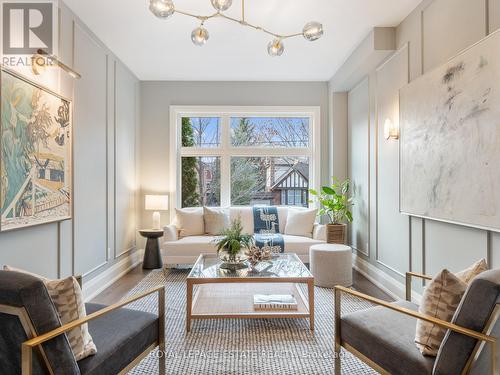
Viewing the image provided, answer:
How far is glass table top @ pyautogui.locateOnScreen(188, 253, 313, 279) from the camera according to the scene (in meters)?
2.62

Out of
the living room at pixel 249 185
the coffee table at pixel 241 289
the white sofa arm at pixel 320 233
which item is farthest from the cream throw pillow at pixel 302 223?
the coffee table at pixel 241 289

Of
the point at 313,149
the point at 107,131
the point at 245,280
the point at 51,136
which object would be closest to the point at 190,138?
the point at 107,131

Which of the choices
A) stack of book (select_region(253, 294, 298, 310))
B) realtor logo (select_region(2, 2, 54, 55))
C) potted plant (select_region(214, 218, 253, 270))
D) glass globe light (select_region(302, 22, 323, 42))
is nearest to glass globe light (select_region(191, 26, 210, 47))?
glass globe light (select_region(302, 22, 323, 42))

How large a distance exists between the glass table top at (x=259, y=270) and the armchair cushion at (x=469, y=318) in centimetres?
134

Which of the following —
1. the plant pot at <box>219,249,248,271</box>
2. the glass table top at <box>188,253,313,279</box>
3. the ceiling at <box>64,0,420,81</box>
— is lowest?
the glass table top at <box>188,253,313,279</box>

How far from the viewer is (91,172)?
11.2 feet

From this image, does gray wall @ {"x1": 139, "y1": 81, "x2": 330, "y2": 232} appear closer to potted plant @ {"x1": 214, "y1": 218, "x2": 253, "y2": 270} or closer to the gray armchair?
potted plant @ {"x1": 214, "y1": 218, "x2": 253, "y2": 270}

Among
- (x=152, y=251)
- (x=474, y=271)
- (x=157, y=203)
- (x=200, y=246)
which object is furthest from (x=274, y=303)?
(x=157, y=203)

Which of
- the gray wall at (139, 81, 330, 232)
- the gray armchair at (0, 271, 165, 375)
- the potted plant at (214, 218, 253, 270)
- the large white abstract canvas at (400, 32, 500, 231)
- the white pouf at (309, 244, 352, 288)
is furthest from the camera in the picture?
the gray wall at (139, 81, 330, 232)

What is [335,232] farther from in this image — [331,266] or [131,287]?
[131,287]

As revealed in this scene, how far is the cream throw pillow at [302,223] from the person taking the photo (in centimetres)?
454

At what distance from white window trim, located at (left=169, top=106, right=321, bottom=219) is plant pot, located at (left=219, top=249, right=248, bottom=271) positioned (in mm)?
2299

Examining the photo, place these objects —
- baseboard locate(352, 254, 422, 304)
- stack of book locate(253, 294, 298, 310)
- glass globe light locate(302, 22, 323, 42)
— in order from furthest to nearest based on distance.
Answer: baseboard locate(352, 254, 422, 304) < stack of book locate(253, 294, 298, 310) < glass globe light locate(302, 22, 323, 42)

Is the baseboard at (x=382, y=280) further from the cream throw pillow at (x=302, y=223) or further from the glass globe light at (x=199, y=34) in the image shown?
the glass globe light at (x=199, y=34)
